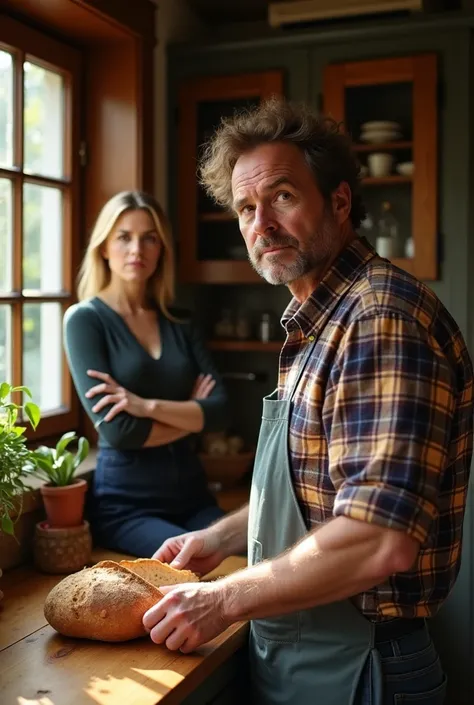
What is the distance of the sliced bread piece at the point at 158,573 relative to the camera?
172 cm

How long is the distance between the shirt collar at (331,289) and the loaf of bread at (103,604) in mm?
587

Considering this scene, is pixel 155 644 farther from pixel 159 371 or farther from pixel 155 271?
pixel 155 271

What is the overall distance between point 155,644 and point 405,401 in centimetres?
73

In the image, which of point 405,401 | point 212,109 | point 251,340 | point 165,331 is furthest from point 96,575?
point 212,109

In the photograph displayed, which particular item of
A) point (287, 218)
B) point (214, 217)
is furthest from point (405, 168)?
point (287, 218)

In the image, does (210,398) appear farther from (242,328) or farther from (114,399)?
(242,328)

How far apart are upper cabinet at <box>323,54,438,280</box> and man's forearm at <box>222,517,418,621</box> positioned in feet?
5.18

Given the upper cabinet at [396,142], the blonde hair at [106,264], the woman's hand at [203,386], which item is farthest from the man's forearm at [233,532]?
the upper cabinet at [396,142]

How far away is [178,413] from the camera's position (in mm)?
2350

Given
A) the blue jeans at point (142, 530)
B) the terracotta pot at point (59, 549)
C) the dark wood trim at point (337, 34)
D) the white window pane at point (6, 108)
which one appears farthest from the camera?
the dark wood trim at point (337, 34)

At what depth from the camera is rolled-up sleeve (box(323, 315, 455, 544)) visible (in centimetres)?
123

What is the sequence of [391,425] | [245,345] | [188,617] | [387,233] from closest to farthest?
1. [391,425]
2. [188,617]
3. [387,233]
4. [245,345]

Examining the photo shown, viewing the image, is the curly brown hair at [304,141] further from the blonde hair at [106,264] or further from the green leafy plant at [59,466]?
the green leafy plant at [59,466]

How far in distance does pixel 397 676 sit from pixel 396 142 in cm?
184
